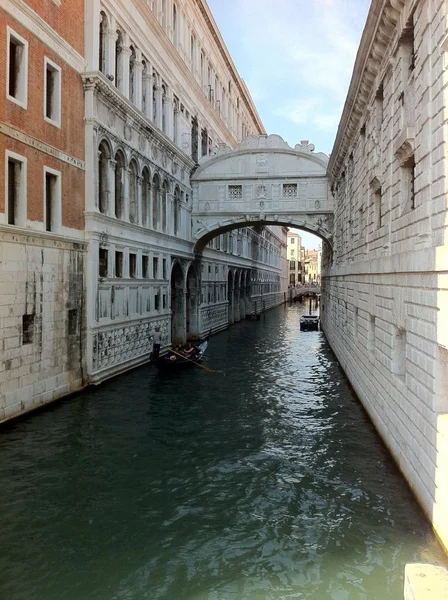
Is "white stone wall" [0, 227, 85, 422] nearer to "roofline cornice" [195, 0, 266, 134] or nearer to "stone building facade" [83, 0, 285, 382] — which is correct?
"stone building facade" [83, 0, 285, 382]

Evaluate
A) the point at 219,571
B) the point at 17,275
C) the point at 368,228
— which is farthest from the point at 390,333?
the point at 17,275

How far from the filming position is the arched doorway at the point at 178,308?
81.9 feet

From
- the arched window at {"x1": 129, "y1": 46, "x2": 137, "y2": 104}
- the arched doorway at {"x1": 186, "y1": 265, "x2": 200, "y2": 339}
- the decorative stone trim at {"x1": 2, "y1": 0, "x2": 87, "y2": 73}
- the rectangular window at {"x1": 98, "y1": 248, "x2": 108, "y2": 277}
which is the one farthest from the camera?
the arched doorway at {"x1": 186, "y1": 265, "x2": 200, "y2": 339}

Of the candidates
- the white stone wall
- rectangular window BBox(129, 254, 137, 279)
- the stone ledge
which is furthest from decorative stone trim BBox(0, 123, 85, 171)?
the stone ledge

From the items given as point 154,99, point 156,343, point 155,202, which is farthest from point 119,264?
point 154,99

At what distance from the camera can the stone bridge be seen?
80.2 feet

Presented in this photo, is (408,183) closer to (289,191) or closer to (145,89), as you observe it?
(145,89)

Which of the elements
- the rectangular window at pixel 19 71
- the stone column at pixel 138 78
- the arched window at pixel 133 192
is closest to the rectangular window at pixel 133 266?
the arched window at pixel 133 192

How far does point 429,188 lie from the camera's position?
730 cm

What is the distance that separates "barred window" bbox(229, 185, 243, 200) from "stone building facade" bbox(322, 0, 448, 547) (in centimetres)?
995

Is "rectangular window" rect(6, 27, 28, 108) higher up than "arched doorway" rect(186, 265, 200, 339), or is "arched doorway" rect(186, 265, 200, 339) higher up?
"rectangular window" rect(6, 27, 28, 108)

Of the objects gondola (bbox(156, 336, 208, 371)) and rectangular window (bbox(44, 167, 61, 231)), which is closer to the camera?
rectangular window (bbox(44, 167, 61, 231))

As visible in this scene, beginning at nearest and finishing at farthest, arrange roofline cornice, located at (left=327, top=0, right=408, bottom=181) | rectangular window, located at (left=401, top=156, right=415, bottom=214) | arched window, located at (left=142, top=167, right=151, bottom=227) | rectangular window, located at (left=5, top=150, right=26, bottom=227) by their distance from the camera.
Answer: rectangular window, located at (left=401, top=156, right=415, bottom=214) < roofline cornice, located at (left=327, top=0, right=408, bottom=181) < rectangular window, located at (left=5, top=150, right=26, bottom=227) < arched window, located at (left=142, top=167, right=151, bottom=227)

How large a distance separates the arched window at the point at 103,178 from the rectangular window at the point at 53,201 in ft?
8.20
